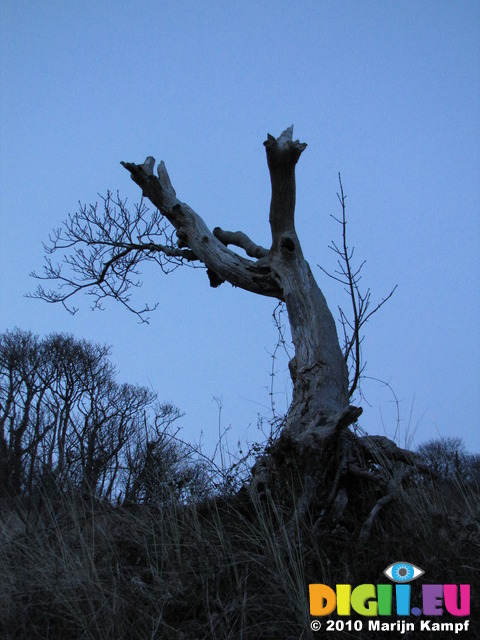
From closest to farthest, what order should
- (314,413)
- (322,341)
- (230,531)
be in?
(230,531)
(314,413)
(322,341)

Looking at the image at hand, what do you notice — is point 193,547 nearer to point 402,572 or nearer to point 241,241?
point 402,572

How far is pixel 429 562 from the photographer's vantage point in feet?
9.04

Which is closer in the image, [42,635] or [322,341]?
[42,635]

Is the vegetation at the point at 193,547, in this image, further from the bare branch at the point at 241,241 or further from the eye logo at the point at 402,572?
the bare branch at the point at 241,241

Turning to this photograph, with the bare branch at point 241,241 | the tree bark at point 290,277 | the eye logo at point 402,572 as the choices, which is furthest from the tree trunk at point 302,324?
the eye logo at point 402,572

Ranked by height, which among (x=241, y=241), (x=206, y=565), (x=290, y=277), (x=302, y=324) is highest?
(x=241, y=241)

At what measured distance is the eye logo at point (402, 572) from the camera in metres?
2.66

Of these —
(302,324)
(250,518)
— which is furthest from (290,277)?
(250,518)

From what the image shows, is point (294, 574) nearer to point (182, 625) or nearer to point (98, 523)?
point (182, 625)

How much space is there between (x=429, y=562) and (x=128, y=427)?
10.5 ft

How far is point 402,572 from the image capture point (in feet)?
8.84

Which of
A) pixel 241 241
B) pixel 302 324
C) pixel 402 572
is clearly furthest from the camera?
pixel 241 241

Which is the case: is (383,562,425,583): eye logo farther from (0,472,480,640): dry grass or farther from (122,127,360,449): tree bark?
(122,127,360,449): tree bark

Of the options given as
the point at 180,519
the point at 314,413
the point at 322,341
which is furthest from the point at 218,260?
the point at 180,519
